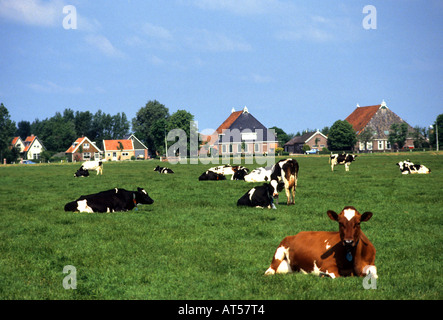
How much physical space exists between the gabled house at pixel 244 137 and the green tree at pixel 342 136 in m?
14.5

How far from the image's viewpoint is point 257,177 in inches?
1055

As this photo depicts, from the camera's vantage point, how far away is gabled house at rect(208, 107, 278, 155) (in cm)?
10669

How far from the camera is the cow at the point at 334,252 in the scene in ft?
21.0

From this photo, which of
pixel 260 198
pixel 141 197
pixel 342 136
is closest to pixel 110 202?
pixel 141 197

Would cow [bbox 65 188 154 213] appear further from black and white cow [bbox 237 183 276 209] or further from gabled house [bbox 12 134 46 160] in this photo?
gabled house [bbox 12 134 46 160]

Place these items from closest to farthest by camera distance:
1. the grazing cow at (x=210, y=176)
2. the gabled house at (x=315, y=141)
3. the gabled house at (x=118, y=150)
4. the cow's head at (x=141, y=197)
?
the cow's head at (x=141, y=197)
the grazing cow at (x=210, y=176)
the gabled house at (x=315, y=141)
the gabled house at (x=118, y=150)

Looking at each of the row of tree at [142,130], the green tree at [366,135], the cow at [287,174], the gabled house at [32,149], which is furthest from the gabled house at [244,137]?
the cow at [287,174]

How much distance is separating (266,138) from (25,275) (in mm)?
103530

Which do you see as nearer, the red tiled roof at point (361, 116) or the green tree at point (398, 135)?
the green tree at point (398, 135)

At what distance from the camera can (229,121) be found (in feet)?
375

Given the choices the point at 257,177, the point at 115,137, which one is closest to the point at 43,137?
the point at 115,137

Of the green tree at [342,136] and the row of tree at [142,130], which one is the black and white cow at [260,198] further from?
the green tree at [342,136]

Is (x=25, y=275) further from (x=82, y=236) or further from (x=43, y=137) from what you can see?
(x=43, y=137)

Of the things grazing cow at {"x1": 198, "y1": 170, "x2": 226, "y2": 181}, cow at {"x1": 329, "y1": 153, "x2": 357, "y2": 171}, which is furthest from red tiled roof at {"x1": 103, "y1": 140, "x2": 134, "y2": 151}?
grazing cow at {"x1": 198, "y1": 170, "x2": 226, "y2": 181}
